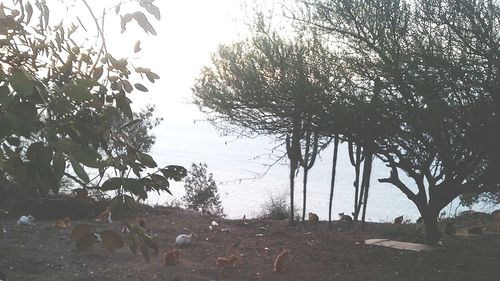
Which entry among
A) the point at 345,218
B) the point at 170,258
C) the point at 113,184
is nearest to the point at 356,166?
the point at 345,218

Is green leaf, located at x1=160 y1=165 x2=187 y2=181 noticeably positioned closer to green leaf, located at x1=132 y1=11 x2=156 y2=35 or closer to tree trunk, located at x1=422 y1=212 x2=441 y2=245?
green leaf, located at x1=132 y1=11 x2=156 y2=35

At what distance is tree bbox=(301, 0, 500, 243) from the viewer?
4.33 metres

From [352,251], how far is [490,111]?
2.05m

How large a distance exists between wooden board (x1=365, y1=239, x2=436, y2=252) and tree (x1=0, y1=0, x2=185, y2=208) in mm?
4925

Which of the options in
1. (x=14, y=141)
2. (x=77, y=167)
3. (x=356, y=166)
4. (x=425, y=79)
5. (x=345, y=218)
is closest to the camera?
(x=77, y=167)

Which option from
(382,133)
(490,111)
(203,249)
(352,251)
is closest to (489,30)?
(490,111)

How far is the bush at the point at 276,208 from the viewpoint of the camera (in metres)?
8.81

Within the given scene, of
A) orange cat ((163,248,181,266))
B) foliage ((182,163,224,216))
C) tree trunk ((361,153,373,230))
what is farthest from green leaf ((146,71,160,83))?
foliage ((182,163,224,216))

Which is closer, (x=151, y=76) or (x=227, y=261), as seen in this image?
(x=151, y=76)

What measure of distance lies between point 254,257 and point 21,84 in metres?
4.56

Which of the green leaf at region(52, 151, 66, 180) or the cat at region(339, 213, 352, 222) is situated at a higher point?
the cat at region(339, 213, 352, 222)

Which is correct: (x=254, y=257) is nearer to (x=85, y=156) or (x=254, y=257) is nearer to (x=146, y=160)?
(x=146, y=160)

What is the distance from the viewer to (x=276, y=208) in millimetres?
8891

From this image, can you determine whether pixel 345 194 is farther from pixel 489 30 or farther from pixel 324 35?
pixel 489 30
